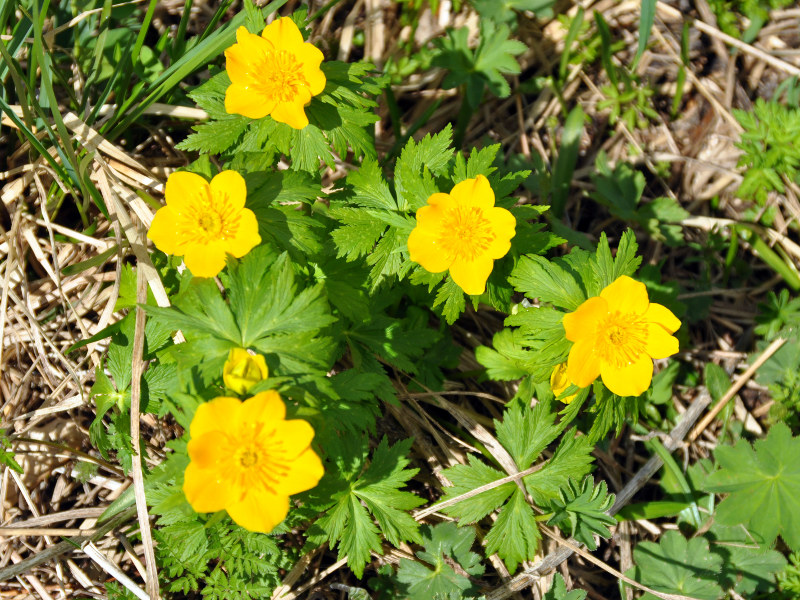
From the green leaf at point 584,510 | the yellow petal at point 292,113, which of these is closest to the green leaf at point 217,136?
the yellow petal at point 292,113

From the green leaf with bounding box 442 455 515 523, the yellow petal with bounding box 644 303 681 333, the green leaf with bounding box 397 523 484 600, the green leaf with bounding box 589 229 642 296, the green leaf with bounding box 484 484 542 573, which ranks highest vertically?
the green leaf with bounding box 589 229 642 296

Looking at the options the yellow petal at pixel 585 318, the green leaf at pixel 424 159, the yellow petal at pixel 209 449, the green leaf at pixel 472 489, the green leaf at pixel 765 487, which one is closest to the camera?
the yellow petal at pixel 209 449

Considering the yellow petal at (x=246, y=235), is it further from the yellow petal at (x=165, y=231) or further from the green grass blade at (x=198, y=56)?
the green grass blade at (x=198, y=56)

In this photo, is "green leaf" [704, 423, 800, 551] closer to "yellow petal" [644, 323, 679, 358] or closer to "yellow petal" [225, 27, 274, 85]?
"yellow petal" [644, 323, 679, 358]

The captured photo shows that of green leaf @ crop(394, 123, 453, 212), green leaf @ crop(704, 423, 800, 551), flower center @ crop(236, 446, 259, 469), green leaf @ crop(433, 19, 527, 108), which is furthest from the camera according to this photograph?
green leaf @ crop(433, 19, 527, 108)

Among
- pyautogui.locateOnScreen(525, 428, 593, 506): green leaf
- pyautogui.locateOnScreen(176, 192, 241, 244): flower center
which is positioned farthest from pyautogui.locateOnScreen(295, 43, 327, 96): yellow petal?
pyautogui.locateOnScreen(525, 428, 593, 506): green leaf

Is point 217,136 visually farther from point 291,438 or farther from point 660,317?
point 660,317

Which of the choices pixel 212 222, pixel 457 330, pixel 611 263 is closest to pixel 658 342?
pixel 611 263
